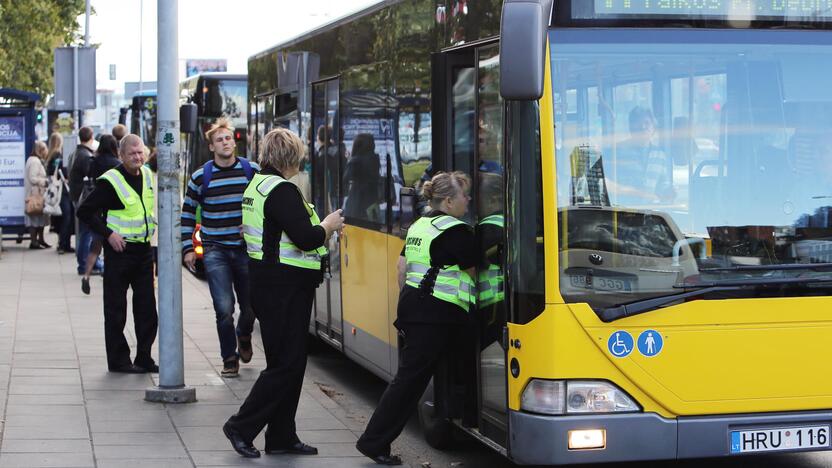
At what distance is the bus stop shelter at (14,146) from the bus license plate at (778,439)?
18152mm

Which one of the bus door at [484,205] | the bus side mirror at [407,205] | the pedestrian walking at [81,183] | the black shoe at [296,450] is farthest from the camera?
the pedestrian walking at [81,183]

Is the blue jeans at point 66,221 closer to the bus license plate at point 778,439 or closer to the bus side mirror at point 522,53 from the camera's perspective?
the bus side mirror at point 522,53

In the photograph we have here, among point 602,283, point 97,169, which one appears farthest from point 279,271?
point 97,169

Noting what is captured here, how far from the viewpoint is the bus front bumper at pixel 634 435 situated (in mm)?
6051

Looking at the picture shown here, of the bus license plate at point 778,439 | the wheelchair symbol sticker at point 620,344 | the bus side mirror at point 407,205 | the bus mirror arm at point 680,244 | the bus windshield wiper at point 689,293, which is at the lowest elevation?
the bus license plate at point 778,439

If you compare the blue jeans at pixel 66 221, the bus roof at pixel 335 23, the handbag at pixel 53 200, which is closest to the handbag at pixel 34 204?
the handbag at pixel 53 200

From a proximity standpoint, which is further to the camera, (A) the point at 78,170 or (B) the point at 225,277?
(A) the point at 78,170

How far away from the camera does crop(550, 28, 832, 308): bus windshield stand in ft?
20.1

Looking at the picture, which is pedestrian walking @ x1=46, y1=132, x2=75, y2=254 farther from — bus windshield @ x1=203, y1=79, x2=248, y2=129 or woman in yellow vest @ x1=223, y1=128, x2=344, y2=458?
woman in yellow vest @ x1=223, y1=128, x2=344, y2=458

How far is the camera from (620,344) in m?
6.08

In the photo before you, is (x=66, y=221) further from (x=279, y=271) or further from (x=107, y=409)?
(x=279, y=271)

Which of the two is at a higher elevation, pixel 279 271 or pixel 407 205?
pixel 407 205

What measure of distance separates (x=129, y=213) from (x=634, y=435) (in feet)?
18.1

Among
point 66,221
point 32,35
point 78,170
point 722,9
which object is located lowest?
point 66,221
